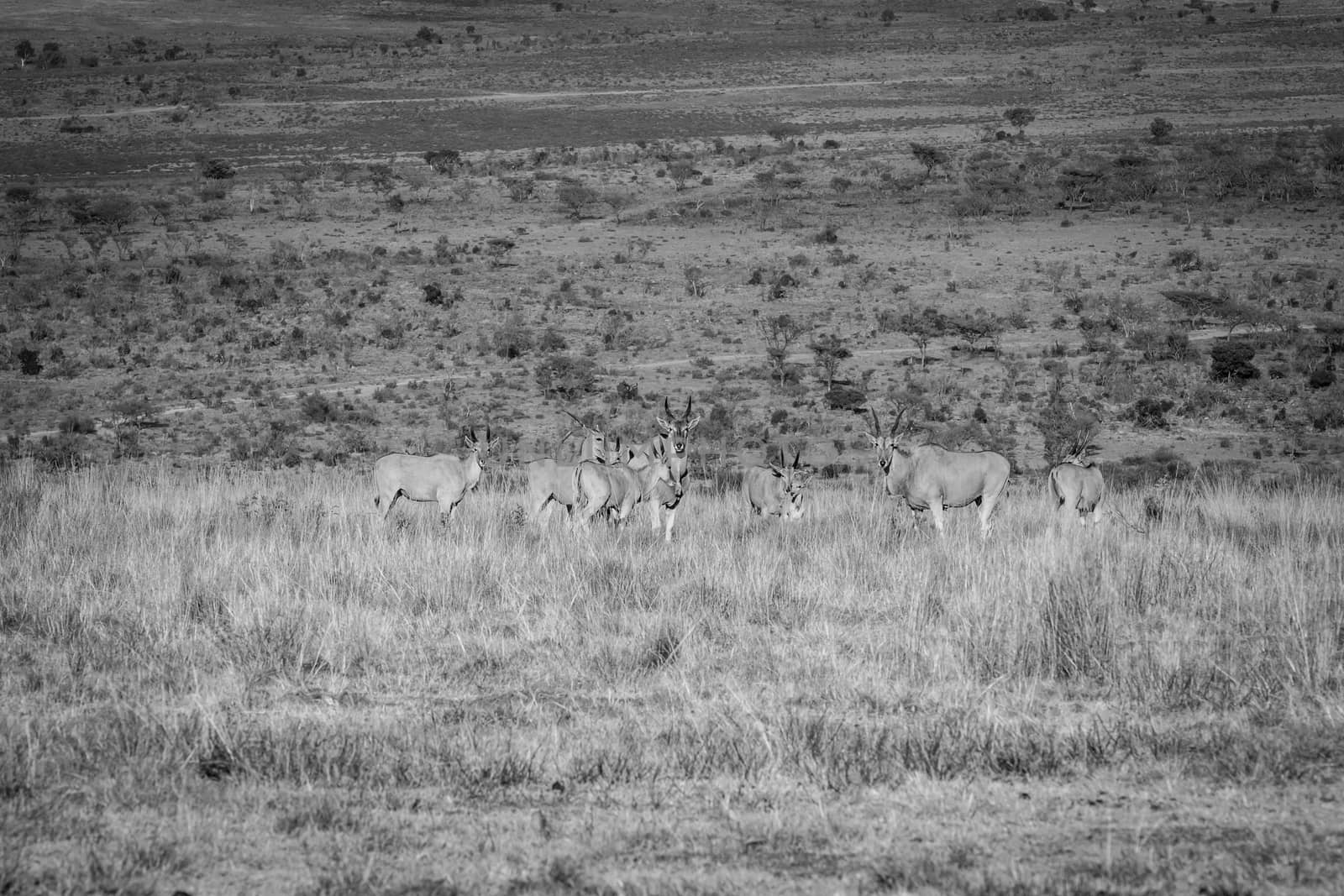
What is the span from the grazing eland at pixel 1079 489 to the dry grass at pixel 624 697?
5.37ft

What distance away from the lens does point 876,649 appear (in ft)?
35.0

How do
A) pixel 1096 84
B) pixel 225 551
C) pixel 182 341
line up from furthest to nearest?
pixel 1096 84 → pixel 182 341 → pixel 225 551

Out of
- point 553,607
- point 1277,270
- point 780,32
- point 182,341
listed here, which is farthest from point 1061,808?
point 780,32

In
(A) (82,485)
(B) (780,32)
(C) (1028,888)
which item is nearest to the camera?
(C) (1028,888)

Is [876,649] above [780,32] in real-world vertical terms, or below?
below

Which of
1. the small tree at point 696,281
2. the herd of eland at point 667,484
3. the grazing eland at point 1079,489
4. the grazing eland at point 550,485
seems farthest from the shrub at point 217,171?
the grazing eland at point 1079,489

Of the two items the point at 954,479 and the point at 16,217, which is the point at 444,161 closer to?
the point at 16,217

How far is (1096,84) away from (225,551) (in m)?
75.0

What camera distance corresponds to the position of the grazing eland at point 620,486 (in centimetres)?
1692

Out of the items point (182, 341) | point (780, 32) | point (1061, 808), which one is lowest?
point (182, 341)

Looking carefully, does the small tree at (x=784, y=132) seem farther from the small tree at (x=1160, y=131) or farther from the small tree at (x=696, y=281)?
the small tree at (x=696, y=281)

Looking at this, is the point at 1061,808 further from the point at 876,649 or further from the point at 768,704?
the point at 876,649

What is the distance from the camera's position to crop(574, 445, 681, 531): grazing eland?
55.5ft

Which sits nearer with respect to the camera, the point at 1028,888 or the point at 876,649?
the point at 1028,888
